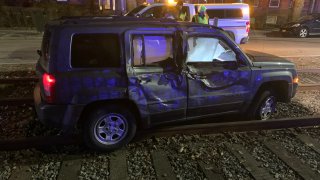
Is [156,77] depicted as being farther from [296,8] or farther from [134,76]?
[296,8]

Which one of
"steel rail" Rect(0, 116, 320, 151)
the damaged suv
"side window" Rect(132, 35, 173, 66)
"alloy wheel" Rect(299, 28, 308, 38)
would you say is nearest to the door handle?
the damaged suv

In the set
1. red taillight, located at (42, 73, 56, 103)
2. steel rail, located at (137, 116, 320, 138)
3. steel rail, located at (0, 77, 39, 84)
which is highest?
red taillight, located at (42, 73, 56, 103)

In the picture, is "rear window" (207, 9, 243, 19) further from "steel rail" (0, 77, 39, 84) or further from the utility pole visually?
the utility pole

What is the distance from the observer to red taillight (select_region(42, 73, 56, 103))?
165 inches

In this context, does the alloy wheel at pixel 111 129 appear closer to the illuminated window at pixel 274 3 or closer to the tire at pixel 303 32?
the tire at pixel 303 32

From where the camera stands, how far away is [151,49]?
4.65m

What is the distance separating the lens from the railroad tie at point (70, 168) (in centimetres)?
412

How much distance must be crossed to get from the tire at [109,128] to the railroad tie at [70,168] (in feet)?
→ 0.95

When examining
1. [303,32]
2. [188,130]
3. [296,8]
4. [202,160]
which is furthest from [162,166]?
[296,8]

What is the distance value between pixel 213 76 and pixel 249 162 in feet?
4.61

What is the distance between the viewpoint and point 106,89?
4418mm

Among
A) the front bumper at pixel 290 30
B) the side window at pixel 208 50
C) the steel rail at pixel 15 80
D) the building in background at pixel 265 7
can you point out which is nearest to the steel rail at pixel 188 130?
the side window at pixel 208 50

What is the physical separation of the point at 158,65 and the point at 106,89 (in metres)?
0.86

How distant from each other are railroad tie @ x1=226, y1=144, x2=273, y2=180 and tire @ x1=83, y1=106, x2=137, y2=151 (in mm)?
1571
